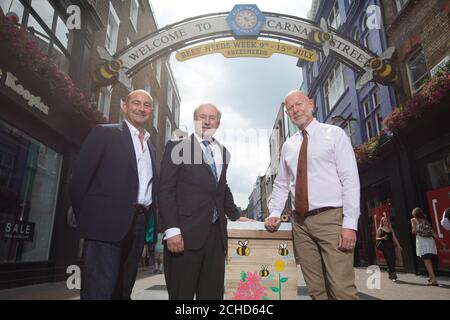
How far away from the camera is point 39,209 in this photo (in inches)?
312

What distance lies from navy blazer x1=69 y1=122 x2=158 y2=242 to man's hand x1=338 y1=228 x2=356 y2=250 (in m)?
1.56

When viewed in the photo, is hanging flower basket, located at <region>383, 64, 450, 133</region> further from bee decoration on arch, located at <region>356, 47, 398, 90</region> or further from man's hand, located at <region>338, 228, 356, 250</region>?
man's hand, located at <region>338, 228, 356, 250</region>

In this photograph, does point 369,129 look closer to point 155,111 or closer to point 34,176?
point 155,111

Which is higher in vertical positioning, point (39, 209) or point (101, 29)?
point (101, 29)

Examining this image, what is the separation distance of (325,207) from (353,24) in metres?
15.5

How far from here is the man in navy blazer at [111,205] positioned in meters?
2.26

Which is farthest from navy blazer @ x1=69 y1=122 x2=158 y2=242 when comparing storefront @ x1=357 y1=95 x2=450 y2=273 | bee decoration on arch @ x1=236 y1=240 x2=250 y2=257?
storefront @ x1=357 y1=95 x2=450 y2=273

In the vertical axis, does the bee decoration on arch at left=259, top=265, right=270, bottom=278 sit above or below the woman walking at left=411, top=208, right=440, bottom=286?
below

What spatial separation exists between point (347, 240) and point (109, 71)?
7764mm

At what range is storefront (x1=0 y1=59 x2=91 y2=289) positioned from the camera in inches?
259

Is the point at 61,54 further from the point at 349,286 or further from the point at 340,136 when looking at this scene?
the point at 349,286
